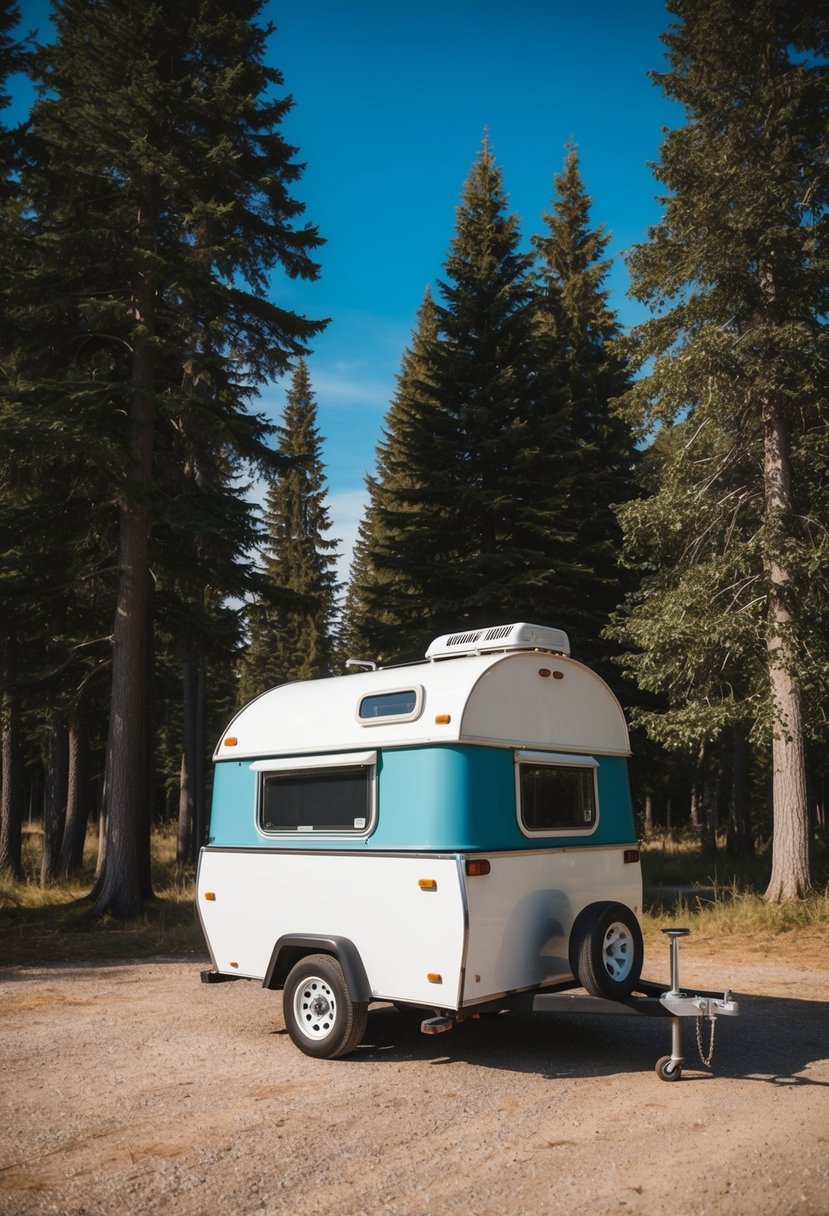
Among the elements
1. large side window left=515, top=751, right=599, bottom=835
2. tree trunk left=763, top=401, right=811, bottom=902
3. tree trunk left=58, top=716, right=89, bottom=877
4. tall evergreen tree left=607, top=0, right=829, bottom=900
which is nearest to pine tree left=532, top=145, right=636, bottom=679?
tall evergreen tree left=607, top=0, right=829, bottom=900

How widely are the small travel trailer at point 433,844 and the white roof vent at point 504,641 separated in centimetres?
2

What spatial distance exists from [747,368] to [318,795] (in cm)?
1136

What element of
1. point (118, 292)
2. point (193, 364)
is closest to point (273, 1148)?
point (193, 364)

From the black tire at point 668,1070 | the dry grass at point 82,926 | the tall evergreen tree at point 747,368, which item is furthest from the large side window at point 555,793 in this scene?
the tall evergreen tree at point 747,368

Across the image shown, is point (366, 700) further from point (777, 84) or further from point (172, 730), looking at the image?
point (172, 730)

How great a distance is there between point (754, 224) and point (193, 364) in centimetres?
949

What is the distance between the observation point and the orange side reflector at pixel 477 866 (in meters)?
6.81

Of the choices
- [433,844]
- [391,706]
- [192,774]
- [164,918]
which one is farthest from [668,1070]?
[192,774]

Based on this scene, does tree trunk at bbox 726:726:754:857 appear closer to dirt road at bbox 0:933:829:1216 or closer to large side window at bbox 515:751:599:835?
dirt road at bbox 0:933:829:1216

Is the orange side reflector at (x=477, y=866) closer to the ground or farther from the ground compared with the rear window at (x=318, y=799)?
closer to the ground

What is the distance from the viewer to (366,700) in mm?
7902

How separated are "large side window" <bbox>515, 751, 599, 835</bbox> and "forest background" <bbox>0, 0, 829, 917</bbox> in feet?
26.3

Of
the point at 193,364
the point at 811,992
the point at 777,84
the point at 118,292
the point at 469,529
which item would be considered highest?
the point at 777,84

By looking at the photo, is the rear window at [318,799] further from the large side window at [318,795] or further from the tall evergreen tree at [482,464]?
the tall evergreen tree at [482,464]
